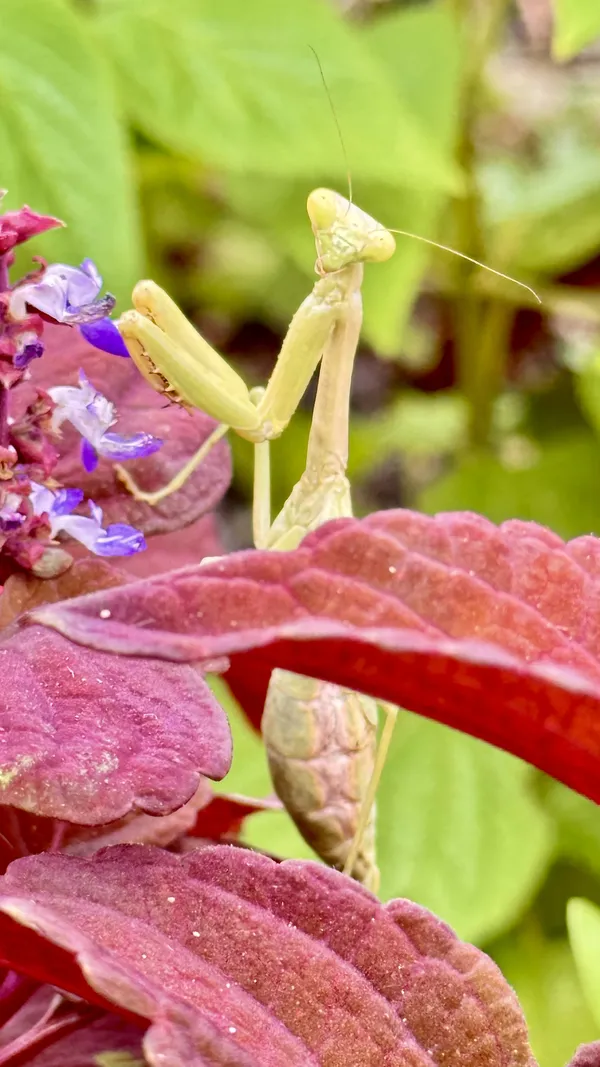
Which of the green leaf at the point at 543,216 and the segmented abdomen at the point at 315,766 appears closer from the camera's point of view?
the segmented abdomen at the point at 315,766

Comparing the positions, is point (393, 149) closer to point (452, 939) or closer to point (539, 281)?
point (539, 281)

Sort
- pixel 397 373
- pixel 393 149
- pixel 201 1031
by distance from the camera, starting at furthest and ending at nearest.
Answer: pixel 397 373 < pixel 393 149 < pixel 201 1031

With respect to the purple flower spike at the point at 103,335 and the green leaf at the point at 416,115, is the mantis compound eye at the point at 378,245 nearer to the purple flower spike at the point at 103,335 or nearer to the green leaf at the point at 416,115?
the purple flower spike at the point at 103,335

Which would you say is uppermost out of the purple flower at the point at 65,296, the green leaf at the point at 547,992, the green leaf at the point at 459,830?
the purple flower at the point at 65,296

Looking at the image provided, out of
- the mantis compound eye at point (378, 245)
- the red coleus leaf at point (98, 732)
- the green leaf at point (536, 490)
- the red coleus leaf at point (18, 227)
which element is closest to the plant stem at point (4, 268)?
the red coleus leaf at point (18, 227)

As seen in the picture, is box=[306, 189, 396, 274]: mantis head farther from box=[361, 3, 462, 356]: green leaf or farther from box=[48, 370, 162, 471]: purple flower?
box=[361, 3, 462, 356]: green leaf

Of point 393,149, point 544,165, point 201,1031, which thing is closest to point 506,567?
point 201,1031
